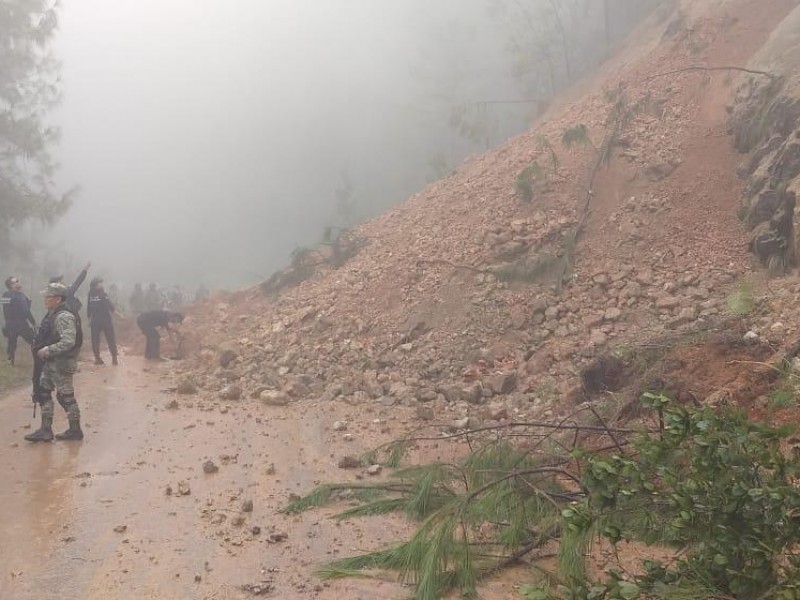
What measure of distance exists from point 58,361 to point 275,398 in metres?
2.34

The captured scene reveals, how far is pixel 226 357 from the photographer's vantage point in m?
9.34

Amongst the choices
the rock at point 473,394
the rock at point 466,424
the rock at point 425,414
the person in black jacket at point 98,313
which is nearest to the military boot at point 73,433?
the rock at point 425,414

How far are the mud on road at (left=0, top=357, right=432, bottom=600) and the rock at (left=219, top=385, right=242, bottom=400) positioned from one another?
0.32 meters

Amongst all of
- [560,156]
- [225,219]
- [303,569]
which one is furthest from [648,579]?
[225,219]

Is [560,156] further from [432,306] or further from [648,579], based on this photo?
[648,579]

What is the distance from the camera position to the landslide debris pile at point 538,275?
23.3ft

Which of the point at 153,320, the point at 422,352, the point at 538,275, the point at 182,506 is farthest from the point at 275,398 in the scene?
the point at 153,320

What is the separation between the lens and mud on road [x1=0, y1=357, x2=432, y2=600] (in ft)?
11.4

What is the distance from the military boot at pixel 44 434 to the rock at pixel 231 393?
2.07 metres

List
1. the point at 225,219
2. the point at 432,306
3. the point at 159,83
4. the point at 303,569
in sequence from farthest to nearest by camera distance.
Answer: the point at 159,83, the point at 225,219, the point at 432,306, the point at 303,569

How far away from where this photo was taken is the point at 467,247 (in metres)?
9.51

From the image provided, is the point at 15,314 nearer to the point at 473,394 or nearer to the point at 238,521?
the point at 473,394

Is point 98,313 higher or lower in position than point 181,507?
higher

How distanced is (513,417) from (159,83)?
85.9 meters
